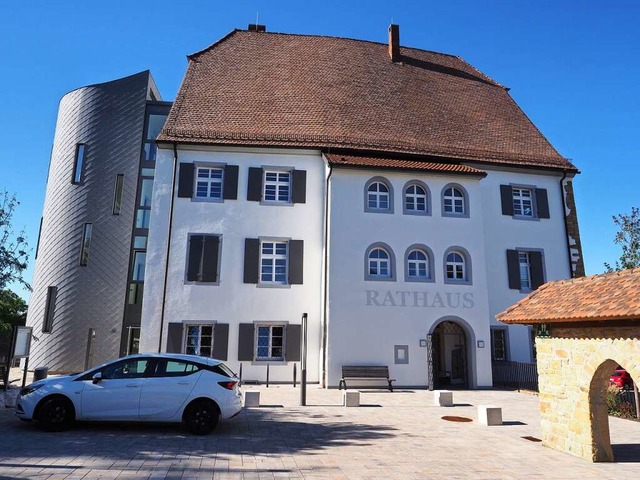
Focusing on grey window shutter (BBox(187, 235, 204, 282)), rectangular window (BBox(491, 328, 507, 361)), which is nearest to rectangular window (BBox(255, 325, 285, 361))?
grey window shutter (BBox(187, 235, 204, 282))

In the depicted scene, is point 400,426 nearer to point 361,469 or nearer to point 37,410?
point 361,469

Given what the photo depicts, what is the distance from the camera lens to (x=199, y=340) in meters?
17.5

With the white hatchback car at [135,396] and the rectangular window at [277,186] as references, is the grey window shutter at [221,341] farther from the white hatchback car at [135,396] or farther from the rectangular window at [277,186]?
the white hatchback car at [135,396]

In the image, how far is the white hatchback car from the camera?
28.6 ft

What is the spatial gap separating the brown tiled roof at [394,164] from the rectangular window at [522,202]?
3056 mm

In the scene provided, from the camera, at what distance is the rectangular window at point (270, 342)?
1777cm

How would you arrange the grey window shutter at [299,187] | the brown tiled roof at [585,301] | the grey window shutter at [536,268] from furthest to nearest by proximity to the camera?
the grey window shutter at [536,268]
the grey window shutter at [299,187]
the brown tiled roof at [585,301]

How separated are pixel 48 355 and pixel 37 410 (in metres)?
14.5

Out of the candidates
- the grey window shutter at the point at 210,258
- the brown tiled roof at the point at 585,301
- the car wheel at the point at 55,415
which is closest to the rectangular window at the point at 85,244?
the grey window shutter at the point at 210,258

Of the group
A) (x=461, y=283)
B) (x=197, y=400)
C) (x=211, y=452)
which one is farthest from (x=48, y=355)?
(x=461, y=283)

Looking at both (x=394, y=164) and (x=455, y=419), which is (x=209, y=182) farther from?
(x=455, y=419)

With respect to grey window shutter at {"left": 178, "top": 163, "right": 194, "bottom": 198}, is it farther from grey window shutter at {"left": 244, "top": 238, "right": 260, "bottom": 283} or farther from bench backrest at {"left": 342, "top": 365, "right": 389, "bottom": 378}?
bench backrest at {"left": 342, "top": 365, "right": 389, "bottom": 378}

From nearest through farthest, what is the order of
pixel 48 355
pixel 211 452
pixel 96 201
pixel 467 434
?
pixel 211 452, pixel 467 434, pixel 48 355, pixel 96 201

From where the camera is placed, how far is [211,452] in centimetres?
756
